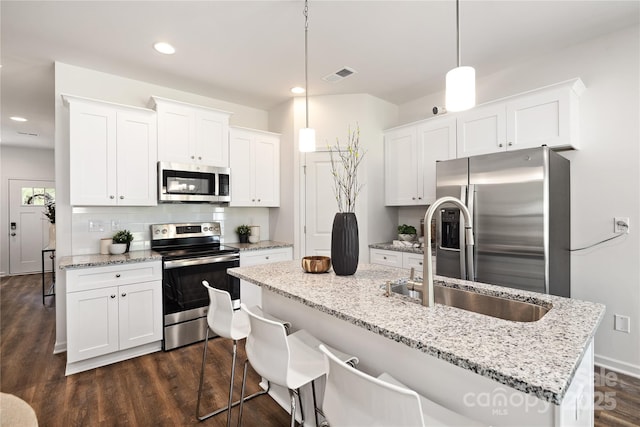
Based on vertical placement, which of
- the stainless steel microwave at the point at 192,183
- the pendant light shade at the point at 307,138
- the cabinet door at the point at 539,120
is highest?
the cabinet door at the point at 539,120

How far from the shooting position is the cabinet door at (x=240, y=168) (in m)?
3.79

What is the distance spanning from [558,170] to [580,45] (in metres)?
1.16

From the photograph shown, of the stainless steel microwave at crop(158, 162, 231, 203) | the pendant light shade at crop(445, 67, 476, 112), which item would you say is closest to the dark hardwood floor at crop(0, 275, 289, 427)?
the stainless steel microwave at crop(158, 162, 231, 203)

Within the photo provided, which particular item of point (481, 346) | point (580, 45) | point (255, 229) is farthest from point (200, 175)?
point (580, 45)

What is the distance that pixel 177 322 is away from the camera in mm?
3025

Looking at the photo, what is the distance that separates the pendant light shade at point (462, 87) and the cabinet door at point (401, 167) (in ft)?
7.56

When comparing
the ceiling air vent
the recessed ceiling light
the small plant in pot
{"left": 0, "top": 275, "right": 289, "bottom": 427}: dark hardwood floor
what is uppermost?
the ceiling air vent

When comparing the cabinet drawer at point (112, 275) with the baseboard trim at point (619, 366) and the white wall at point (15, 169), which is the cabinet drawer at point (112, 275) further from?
the white wall at point (15, 169)

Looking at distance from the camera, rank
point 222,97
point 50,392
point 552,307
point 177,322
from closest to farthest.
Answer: point 552,307
point 50,392
point 177,322
point 222,97

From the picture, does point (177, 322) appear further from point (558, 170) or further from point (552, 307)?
point (558, 170)

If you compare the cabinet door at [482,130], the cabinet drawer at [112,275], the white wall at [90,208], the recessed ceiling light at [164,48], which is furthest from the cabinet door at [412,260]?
the recessed ceiling light at [164,48]

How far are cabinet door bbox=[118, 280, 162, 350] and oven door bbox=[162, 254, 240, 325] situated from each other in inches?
3.0

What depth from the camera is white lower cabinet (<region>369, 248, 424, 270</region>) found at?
10.9ft

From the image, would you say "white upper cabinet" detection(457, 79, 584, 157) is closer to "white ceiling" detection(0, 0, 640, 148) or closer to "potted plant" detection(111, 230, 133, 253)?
"white ceiling" detection(0, 0, 640, 148)
